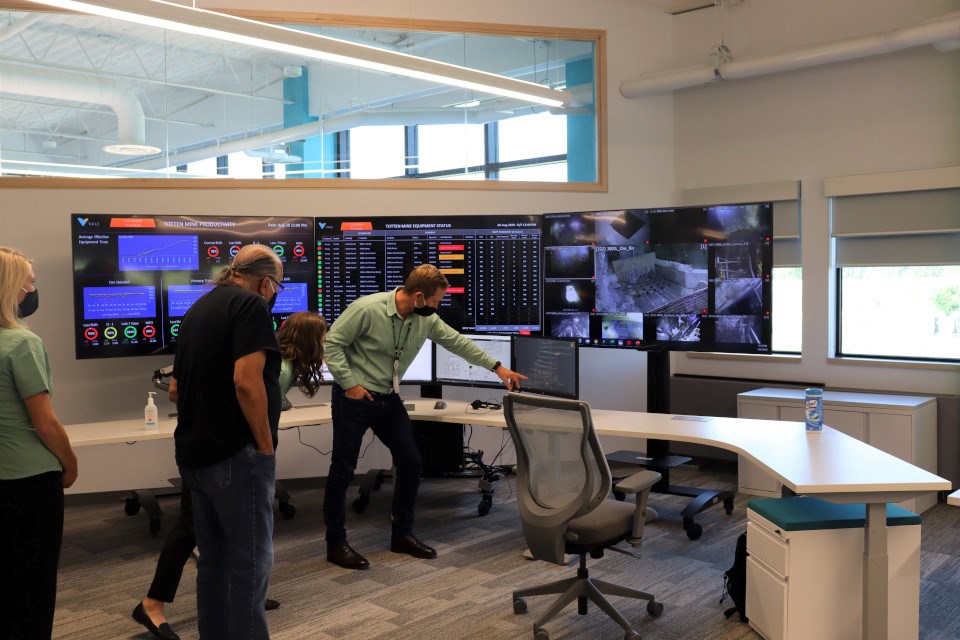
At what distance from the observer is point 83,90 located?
536 cm

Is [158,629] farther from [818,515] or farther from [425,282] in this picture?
[818,515]

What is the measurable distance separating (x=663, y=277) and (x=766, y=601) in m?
2.34

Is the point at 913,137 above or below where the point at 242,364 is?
above

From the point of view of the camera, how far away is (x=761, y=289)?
15.6ft

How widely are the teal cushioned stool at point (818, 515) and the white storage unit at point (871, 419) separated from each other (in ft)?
6.58

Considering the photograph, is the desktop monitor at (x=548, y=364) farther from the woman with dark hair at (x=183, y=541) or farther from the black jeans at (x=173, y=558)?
the black jeans at (x=173, y=558)

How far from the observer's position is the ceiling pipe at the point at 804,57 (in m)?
4.91

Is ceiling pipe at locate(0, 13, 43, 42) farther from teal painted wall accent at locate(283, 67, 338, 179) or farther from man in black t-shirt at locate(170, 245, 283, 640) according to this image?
man in black t-shirt at locate(170, 245, 283, 640)

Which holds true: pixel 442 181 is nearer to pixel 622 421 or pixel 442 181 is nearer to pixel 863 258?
pixel 622 421

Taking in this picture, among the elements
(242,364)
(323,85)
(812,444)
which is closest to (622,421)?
(812,444)

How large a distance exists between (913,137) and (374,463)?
4.23 metres

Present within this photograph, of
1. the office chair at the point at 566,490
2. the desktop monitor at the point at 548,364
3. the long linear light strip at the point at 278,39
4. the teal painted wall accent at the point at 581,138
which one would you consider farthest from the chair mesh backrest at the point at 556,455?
the teal painted wall accent at the point at 581,138

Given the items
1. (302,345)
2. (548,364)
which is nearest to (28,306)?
(302,345)

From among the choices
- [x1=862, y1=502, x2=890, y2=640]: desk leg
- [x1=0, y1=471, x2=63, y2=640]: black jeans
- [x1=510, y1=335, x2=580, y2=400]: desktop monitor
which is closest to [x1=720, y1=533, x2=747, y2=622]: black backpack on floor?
[x1=862, y1=502, x2=890, y2=640]: desk leg
